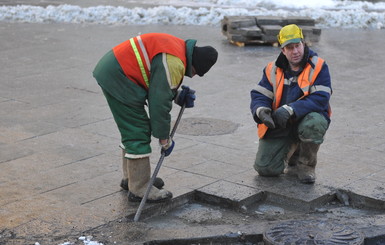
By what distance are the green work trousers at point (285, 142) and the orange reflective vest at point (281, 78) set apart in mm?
138

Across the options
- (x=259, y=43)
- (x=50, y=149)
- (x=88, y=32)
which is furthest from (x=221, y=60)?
(x=50, y=149)

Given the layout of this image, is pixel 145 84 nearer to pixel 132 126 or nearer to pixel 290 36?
pixel 132 126

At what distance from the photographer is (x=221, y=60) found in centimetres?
1139

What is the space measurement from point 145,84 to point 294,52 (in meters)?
1.37

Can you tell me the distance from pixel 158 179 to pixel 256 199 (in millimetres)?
804

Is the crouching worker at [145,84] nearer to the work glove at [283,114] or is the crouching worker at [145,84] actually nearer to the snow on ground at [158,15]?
the work glove at [283,114]

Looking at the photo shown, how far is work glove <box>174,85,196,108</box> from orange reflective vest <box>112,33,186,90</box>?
13.1 inches

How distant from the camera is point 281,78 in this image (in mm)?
6219

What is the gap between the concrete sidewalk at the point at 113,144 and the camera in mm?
5617

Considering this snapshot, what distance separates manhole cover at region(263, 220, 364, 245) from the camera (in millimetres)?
4859

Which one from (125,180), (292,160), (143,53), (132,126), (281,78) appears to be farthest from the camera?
(292,160)

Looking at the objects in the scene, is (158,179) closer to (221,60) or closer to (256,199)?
(256,199)

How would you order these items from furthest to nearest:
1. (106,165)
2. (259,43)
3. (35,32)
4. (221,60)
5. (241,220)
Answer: (35,32) → (259,43) → (221,60) → (106,165) → (241,220)

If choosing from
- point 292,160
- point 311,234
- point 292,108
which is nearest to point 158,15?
point 292,160
